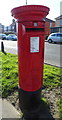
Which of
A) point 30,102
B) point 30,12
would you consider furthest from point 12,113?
point 30,12

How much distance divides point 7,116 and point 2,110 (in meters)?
0.23

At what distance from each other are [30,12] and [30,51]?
673 mm

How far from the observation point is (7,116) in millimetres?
2414

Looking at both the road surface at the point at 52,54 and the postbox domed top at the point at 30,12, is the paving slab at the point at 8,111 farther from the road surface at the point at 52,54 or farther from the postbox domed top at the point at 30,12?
the road surface at the point at 52,54

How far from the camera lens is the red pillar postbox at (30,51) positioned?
2.20m

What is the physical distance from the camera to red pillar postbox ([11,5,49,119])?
2.20m

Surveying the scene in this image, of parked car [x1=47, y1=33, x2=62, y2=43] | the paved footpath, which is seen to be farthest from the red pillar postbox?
parked car [x1=47, y1=33, x2=62, y2=43]

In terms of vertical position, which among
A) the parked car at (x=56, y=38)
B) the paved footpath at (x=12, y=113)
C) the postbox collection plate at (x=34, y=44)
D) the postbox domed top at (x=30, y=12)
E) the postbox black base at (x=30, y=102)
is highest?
the parked car at (x=56, y=38)

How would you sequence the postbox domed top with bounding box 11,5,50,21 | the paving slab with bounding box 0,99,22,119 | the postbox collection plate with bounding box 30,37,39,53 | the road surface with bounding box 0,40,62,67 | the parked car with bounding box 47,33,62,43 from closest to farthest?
the postbox domed top with bounding box 11,5,50,21 < the postbox collection plate with bounding box 30,37,39,53 < the paving slab with bounding box 0,99,22,119 < the road surface with bounding box 0,40,62,67 < the parked car with bounding box 47,33,62,43

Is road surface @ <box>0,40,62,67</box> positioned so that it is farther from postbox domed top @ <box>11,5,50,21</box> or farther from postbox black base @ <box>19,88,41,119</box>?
postbox domed top @ <box>11,5,50,21</box>

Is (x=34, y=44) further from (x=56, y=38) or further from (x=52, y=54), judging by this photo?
(x=56, y=38)

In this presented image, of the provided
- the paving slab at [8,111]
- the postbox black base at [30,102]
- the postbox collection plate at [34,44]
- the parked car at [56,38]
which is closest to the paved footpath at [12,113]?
the paving slab at [8,111]

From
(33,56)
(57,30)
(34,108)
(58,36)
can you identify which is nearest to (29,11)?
(33,56)

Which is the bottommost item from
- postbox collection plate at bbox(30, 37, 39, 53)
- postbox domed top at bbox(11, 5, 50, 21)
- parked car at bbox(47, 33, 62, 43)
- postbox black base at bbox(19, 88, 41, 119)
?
postbox black base at bbox(19, 88, 41, 119)
